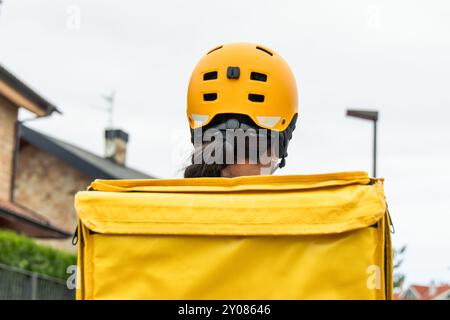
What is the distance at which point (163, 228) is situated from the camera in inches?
76.9

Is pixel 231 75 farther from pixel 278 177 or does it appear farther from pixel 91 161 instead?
pixel 91 161

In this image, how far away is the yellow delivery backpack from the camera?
1896 millimetres

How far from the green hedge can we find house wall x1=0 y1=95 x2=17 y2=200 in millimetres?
2787

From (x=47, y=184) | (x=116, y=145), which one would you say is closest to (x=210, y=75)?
(x=47, y=184)

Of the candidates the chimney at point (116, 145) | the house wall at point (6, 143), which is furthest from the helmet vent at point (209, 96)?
the chimney at point (116, 145)

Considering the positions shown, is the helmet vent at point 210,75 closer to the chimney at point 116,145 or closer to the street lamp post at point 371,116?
the street lamp post at point 371,116

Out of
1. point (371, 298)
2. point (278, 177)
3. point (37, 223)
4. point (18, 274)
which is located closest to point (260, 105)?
point (278, 177)

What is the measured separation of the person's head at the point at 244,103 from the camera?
2686mm

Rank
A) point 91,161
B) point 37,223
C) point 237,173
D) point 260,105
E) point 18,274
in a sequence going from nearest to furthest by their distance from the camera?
point 237,173 < point 260,105 < point 18,274 < point 37,223 < point 91,161

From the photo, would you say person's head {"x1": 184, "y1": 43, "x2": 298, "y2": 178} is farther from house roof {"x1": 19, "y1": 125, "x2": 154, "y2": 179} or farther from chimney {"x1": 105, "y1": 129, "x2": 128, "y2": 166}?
chimney {"x1": 105, "y1": 129, "x2": 128, "y2": 166}

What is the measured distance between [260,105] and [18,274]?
49.2ft

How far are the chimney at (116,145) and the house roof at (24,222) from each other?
39.2 ft

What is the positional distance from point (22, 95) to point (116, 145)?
13348mm

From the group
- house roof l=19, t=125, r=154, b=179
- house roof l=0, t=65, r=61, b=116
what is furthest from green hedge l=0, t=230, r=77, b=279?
house roof l=19, t=125, r=154, b=179
